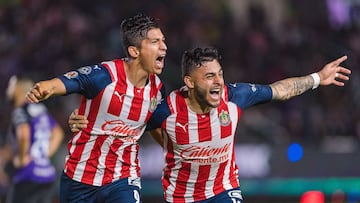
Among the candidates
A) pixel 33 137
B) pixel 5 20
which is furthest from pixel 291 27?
pixel 33 137

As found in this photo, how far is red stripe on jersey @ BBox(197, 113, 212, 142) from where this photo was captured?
8.22 metres

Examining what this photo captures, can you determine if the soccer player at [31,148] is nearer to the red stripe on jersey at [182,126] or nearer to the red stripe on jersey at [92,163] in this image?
the red stripe on jersey at [92,163]

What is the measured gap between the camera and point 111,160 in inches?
319

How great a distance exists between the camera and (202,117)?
8250 millimetres

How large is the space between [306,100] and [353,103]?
2.42 ft

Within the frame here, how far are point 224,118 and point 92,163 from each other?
3.52 ft

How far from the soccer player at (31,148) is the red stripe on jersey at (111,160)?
2689 millimetres

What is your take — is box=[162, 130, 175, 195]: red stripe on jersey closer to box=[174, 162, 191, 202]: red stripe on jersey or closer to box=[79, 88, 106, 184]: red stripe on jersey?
box=[174, 162, 191, 202]: red stripe on jersey

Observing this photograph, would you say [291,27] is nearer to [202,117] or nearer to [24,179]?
[24,179]

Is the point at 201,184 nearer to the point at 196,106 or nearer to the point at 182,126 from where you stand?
the point at 182,126

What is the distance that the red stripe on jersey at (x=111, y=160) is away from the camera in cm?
807

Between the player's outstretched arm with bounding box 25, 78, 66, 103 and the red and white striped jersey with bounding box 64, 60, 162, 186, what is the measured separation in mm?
479

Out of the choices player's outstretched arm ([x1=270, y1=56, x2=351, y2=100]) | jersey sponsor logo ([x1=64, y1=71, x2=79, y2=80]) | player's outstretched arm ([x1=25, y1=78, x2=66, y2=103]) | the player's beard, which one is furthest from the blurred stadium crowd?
player's outstretched arm ([x1=25, y1=78, x2=66, y2=103])

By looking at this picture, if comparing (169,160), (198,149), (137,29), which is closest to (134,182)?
(169,160)
